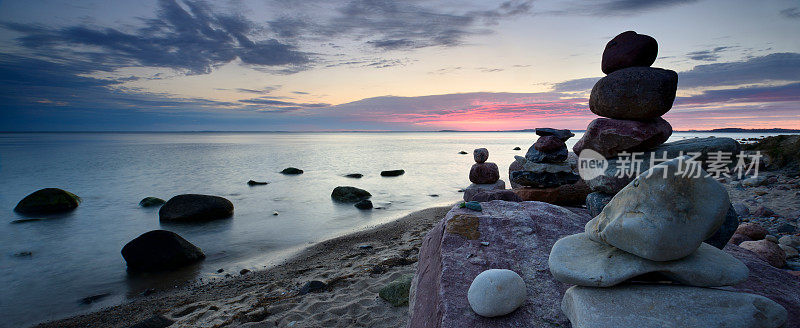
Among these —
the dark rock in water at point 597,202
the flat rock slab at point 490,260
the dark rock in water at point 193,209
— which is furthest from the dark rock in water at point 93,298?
the dark rock in water at point 597,202

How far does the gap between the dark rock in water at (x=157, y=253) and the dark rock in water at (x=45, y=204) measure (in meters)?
10.8

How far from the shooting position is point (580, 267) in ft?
9.92

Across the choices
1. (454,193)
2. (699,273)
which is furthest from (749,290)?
(454,193)

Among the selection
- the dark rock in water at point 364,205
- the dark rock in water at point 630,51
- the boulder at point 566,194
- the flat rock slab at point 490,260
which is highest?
the dark rock in water at point 630,51

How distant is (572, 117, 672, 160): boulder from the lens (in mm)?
5535

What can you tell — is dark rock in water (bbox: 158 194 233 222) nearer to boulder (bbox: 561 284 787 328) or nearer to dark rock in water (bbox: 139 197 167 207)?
dark rock in water (bbox: 139 197 167 207)

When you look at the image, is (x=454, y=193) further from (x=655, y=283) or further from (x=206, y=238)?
(x=655, y=283)

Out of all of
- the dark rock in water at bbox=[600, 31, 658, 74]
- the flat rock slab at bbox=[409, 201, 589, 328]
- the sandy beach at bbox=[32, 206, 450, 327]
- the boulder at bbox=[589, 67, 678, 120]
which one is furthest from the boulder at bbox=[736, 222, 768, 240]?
the sandy beach at bbox=[32, 206, 450, 327]

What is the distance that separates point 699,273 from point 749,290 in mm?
1314

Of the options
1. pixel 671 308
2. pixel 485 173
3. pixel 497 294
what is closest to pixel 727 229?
pixel 671 308

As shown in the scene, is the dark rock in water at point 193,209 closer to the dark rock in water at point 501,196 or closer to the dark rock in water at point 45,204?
the dark rock in water at point 45,204

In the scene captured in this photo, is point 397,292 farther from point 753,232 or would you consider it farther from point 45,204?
point 45,204

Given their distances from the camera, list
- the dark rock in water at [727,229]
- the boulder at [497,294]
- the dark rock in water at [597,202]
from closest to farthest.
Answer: the boulder at [497,294], the dark rock in water at [727,229], the dark rock in water at [597,202]

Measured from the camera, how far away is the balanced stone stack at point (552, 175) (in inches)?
331
